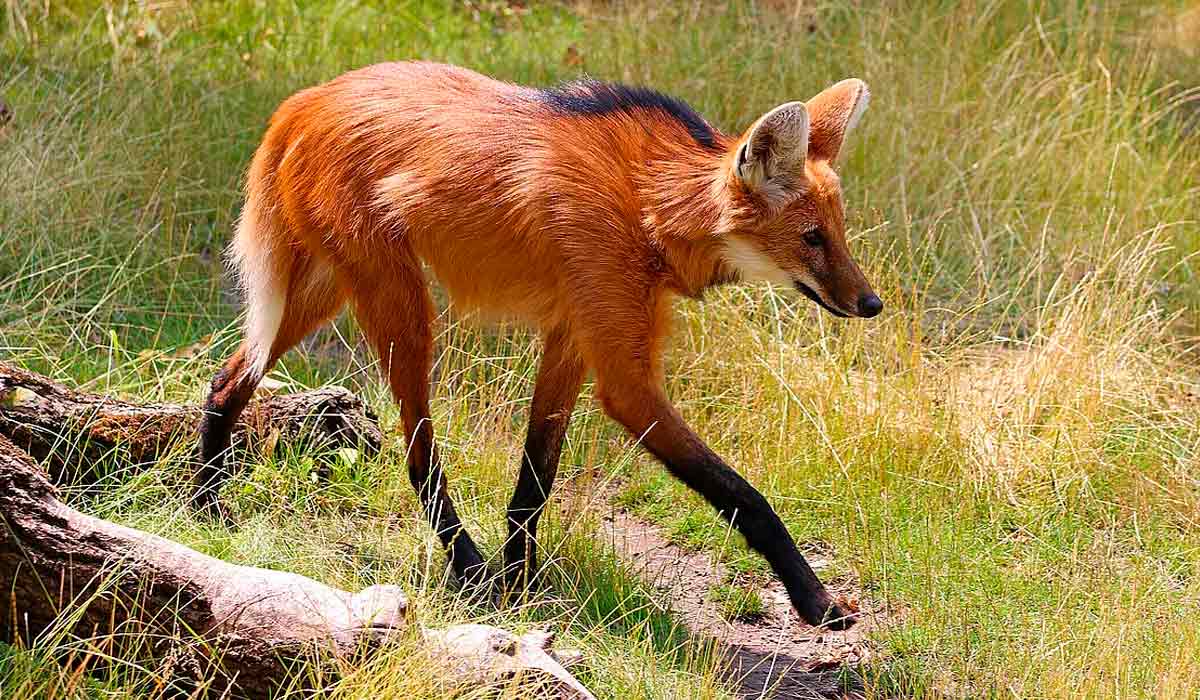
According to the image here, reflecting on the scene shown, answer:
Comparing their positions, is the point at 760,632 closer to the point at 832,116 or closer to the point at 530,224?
the point at 530,224

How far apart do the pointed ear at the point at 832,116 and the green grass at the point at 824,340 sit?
0.99 m

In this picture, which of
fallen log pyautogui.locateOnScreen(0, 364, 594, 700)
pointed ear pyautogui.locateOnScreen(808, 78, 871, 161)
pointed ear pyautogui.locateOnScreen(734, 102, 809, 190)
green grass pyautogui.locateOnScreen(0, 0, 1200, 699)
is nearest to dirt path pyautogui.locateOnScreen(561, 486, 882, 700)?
green grass pyautogui.locateOnScreen(0, 0, 1200, 699)

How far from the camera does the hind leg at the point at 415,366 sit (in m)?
3.34

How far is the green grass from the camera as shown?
320 centimetres

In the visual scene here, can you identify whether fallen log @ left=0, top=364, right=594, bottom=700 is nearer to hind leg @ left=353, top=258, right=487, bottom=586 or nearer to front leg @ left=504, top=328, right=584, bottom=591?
hind leg @ left=353, top=258, right=487, bottom=586

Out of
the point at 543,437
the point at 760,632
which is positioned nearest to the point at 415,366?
the point at 543,437

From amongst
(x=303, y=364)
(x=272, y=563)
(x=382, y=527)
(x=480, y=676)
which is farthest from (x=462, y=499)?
(x=480, y=676)

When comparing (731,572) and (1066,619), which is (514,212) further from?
A: (1066,619)

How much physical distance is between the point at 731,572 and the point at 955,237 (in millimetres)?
2219

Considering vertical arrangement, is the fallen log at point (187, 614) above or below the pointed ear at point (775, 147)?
below

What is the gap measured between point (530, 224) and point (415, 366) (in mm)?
520

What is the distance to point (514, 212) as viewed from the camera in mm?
3225

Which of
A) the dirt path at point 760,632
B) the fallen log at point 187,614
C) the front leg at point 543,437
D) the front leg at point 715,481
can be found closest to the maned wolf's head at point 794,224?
the front leg at point 715,481

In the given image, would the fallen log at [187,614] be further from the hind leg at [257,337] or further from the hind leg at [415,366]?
the hind leg at [257,337]
